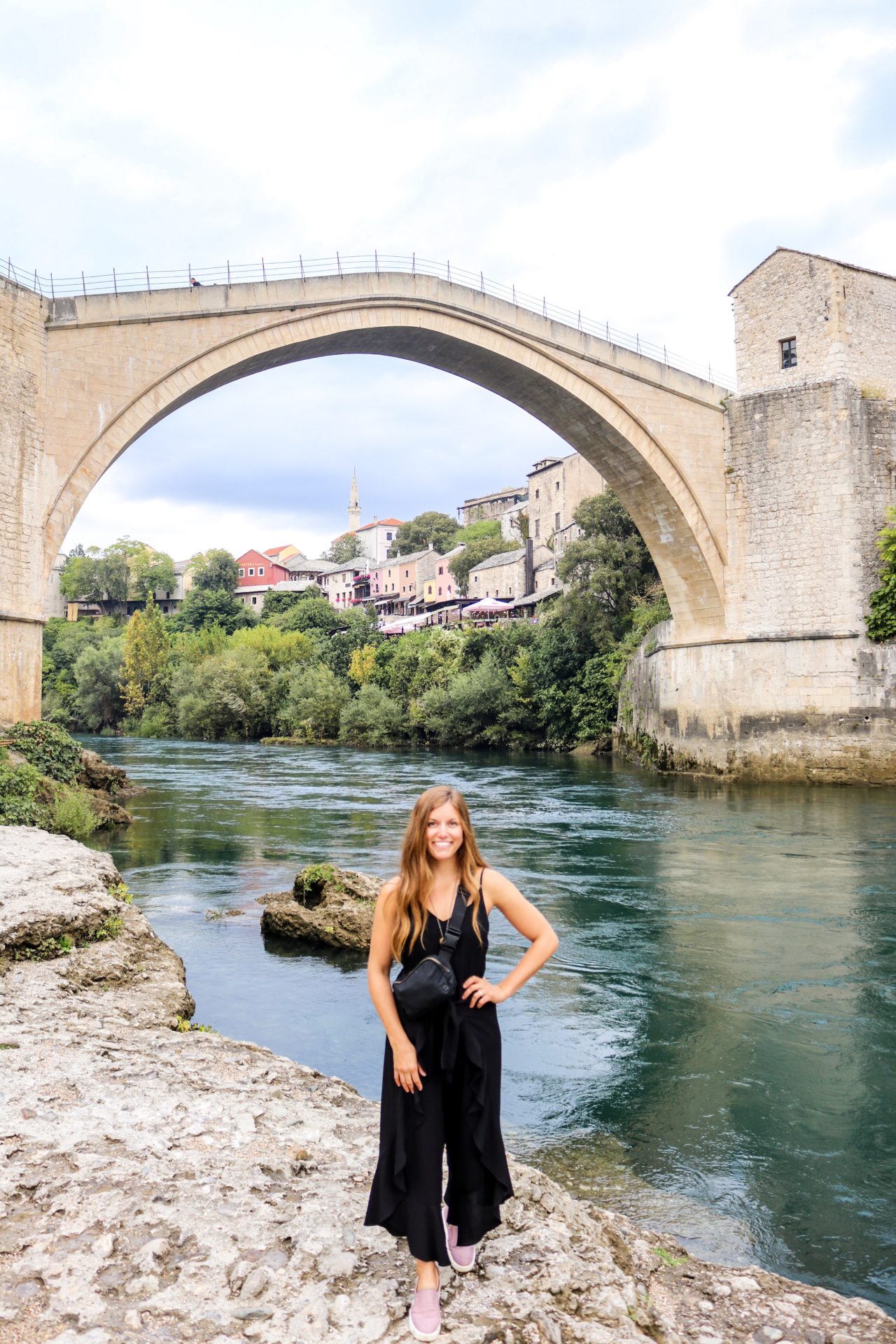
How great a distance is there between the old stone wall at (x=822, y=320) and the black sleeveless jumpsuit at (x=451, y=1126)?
54.6ft

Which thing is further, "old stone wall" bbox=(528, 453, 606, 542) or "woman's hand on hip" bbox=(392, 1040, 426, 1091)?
"old stone wall" bbox=(528, 453, 606, 542)

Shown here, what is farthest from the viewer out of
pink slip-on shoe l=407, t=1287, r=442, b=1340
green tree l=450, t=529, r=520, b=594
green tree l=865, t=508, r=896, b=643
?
green tree l=450, t=529, r=520, b=594

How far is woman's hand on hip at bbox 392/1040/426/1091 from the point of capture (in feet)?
7.04

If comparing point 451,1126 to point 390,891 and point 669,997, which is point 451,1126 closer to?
point 390,891

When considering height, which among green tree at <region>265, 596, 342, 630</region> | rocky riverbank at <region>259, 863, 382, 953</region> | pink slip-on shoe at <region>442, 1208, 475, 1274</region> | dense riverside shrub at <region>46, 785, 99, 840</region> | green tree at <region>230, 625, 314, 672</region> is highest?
green tree at <region>265, 596, 342, 630</region>

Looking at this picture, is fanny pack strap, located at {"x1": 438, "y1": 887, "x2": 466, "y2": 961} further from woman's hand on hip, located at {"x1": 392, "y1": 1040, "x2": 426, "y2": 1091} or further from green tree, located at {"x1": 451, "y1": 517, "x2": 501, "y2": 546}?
green tree, located at {"x1": 451, "y1": 517, "x2": 501, "y2": 546}

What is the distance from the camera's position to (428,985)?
2.14 meters

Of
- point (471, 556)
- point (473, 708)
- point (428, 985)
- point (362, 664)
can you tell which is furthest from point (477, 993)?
point (471, 556)

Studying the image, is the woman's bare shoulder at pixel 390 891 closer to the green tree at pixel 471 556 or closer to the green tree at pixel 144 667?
the green tree at pixel 144 667

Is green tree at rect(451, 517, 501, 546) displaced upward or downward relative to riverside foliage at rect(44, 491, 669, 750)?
upward

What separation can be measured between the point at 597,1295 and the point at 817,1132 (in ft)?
7.43

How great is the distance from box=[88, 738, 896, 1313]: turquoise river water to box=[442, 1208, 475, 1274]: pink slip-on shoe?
121 centimetres

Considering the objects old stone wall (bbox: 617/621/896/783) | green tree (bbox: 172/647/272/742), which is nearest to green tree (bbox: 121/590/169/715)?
green tree (bbox: 172/647/272/742)

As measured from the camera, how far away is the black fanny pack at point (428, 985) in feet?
7.02
